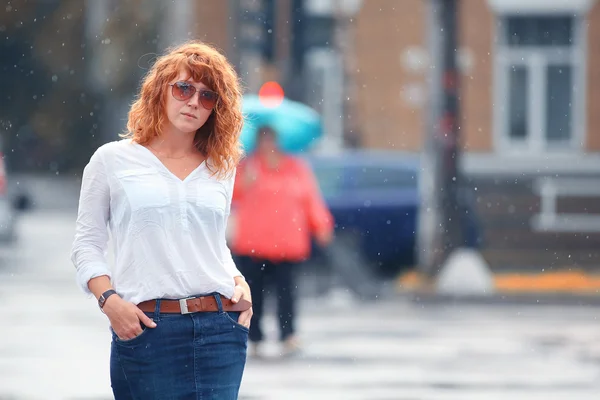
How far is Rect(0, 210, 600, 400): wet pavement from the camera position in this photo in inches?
338

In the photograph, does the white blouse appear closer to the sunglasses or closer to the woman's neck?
the woman's neck

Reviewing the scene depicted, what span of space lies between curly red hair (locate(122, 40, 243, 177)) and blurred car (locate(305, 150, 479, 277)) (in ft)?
39.1

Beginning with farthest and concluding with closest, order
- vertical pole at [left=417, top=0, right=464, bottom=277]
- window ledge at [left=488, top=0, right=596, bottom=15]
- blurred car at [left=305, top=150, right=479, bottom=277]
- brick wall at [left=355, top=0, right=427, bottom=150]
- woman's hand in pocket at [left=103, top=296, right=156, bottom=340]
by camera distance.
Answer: brick wall at [left=355, top=0, right=427, bottom=150] < window ledge at [left=488, top=0, right=596, bottom=15] < blurred car at [left=305, top=150, right=479, bottom=277] < vertical pole at [left=417, top=0, right=464, bottom=277] < woman's hand in pocket at [left=103, top=296, right=156, bottom=340]

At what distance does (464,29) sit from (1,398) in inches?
539

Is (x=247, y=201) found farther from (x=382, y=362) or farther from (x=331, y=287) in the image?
(x=331, y=287)

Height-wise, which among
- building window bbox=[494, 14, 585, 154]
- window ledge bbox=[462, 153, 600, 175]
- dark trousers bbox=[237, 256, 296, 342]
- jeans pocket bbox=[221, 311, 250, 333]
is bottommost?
dark trousers bbox=[237, 256, 296, 342]

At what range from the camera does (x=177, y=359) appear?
407cm

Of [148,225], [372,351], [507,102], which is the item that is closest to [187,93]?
[148,225]

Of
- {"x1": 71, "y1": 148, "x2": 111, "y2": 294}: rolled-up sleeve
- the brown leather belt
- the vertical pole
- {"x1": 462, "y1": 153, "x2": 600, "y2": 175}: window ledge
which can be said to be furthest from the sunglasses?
{"x1": 462, "y1": 153, "x2": 600, "y2": 175}: window ledge

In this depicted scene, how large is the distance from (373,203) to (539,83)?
17.5 ft

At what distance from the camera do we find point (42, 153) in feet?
159

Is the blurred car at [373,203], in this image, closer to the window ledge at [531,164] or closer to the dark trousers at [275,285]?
the window ledge at [531,164]

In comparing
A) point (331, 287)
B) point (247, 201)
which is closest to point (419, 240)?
point (331, 287)

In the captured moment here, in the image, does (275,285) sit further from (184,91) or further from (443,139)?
(184,91)
